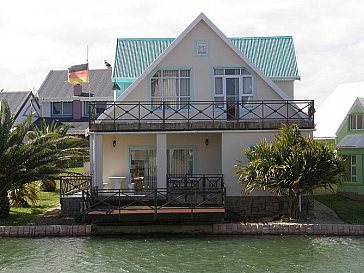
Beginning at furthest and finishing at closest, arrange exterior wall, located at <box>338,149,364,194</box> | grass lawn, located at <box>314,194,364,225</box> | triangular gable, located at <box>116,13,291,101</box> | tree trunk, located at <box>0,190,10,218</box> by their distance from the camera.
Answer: exterior wall, located at <box>338,149,364,194</box> < triangular gable, located at <box>116,13,291,101</box> < tree trunk, located at <box>0,190,10,218</box> < grass lawn, located at <box>314,194,364,225</box>

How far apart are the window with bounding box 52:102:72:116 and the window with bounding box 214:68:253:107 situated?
29962 mm

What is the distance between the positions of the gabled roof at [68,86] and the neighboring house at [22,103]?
1.12 m

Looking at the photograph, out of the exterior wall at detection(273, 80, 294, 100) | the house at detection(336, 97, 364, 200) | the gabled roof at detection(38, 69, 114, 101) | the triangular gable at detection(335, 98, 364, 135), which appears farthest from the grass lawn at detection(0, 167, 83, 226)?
the gabled roof at detection(38, 69, 114, 101)

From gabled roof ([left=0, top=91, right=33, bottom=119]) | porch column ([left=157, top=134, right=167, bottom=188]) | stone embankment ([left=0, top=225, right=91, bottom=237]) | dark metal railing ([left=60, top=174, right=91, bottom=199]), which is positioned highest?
gabled roof ([left=0, top=91, right=33, bottom=119])

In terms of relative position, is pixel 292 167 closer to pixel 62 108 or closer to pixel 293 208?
pixel 293 208

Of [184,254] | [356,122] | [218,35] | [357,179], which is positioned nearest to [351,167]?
[357,179]

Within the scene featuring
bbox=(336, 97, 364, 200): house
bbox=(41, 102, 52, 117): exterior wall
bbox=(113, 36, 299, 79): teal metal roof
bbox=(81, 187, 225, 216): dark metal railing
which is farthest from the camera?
bbox=(41, 102, 52, 117): exterior wall

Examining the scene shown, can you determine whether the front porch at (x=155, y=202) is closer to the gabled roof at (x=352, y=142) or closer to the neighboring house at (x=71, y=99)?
the gabled roof at (x=352, y=142)

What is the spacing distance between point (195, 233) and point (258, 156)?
386cm

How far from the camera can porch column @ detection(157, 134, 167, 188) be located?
2456cm

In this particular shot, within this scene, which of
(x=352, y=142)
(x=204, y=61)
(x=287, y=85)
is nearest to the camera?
(x=204, y=61)

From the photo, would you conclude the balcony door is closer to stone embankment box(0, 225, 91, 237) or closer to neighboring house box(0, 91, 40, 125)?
stone embankment box(0, 225, 91, 237)

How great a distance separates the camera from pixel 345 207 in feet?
88.8

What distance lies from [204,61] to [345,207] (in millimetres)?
9255
